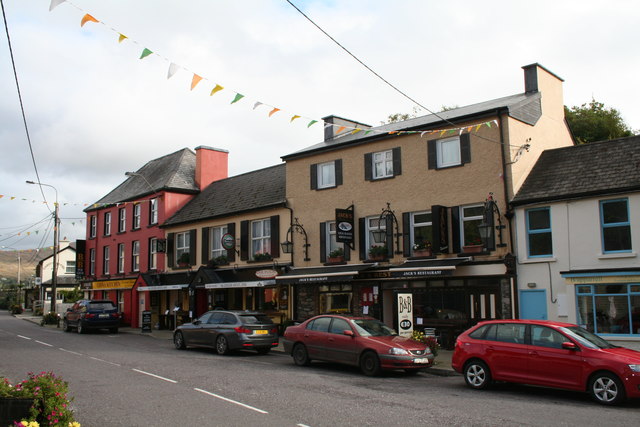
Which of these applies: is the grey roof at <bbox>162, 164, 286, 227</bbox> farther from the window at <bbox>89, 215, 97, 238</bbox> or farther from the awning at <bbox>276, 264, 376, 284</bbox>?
the window at <bbox>89, 215, 97, 238</bbox>

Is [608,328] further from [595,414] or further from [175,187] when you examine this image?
[175,187]

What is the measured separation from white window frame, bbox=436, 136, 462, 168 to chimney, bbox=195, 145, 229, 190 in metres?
17.5

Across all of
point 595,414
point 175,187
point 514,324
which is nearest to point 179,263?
point 175,187

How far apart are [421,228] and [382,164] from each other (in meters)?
2.99

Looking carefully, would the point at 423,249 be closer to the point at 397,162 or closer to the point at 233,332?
the point at 397,162

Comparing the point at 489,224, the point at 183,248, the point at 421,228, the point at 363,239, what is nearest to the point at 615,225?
the point at 489,224

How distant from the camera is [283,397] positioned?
10.6 meters

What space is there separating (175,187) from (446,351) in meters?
19.4

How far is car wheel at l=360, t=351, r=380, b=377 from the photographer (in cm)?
1370

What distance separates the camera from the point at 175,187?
32.7 m

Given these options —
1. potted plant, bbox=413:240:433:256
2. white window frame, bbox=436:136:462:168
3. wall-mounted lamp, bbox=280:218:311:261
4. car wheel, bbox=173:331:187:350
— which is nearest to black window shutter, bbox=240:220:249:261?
wall-mounted lamp, bbox=280:218:311:261

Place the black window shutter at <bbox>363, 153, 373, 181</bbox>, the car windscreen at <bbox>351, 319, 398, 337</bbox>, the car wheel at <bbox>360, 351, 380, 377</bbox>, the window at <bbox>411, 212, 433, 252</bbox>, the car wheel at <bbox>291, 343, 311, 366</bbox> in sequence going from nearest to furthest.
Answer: the car wheel at <bbox>360, 351, 380, 377</bbox>, the car windscreen at <bbox>351, 319, 398, 337</bbox>, the car wheel at <bbox>291, 343, 311, 366</bbox>, the window at <bbox>411, 212, 433, 252</bbox>, the black window shutter at <bbox>363, 153, 373, 181</bbox>

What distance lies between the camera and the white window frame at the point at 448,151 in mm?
19641

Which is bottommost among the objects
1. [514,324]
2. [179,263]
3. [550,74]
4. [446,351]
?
[446,351]
